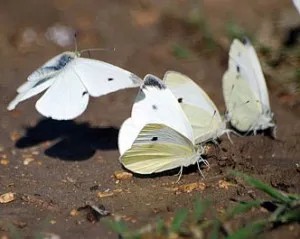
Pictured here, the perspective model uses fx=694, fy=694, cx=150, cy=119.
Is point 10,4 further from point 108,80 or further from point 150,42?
point 108,80

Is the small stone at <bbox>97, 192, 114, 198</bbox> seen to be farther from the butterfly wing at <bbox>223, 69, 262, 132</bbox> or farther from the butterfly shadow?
the butterfly wing at <bbox>223, 69, 262, 132</bbox>

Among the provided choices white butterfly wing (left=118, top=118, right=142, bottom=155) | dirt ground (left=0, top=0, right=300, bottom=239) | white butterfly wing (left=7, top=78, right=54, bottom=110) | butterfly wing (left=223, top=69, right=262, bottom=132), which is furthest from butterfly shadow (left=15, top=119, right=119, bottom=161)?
butterfly wing (left=223, top=69, right=262, bottom=132)

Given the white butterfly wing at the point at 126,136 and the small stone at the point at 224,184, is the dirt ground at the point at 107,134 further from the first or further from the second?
the white butterfly wing at the point at 126,136

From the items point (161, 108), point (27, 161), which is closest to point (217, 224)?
point (161, 108)

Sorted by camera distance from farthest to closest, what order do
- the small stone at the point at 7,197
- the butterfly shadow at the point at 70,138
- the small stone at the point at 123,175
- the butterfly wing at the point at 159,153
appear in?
1. the butterfly shadow at the point at 70,138
2. the small stone at the point at 123,175
3. the butterfly wing at the point at 159,153
4. the small stone at the point at 7,197

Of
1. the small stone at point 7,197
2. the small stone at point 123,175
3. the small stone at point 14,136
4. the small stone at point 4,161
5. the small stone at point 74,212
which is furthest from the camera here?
the small stone at point 14,136

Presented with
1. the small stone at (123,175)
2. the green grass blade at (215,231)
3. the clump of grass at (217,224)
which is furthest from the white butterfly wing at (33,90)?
the green grass blade at (215,231)

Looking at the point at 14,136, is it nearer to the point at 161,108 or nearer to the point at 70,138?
the point at 70,138
